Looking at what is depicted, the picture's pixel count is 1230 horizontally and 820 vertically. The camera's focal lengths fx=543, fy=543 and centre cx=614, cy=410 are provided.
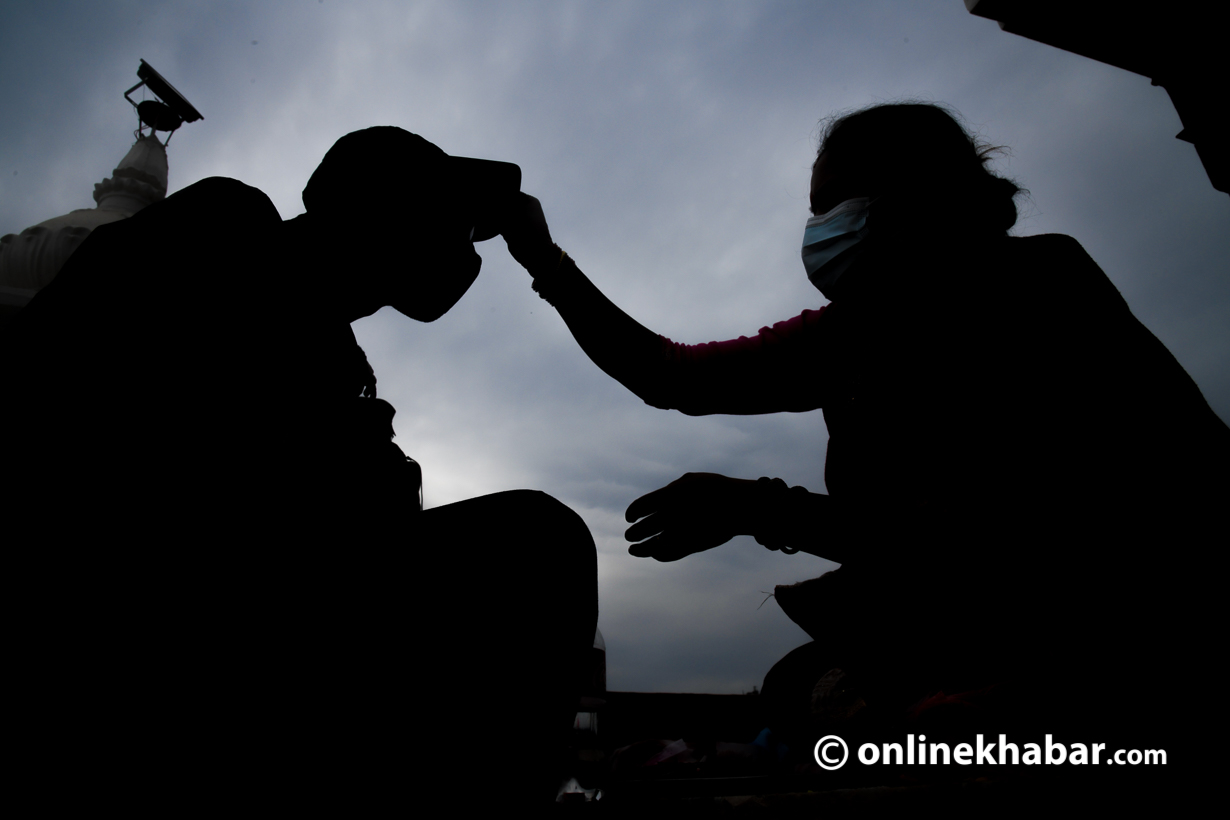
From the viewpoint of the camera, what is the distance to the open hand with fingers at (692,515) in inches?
77.7

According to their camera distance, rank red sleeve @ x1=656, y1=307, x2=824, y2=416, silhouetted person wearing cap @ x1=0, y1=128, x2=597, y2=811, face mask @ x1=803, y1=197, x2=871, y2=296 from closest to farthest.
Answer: silhouetted person wearing cap @ x1=0, y1=128, x2=597, y2=811, face mask @ x1=803, y1=197, x2=871, y2=296, red sleeve @ x1=656, y1=307, x2=824, y2=416

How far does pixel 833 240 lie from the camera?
243cm

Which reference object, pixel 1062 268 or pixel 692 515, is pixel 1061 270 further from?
pixel 692 515

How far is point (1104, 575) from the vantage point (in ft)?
4.58

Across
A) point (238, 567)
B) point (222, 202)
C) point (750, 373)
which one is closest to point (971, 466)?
point (750, 373)

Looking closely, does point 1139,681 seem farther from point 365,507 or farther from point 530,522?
point 365,507

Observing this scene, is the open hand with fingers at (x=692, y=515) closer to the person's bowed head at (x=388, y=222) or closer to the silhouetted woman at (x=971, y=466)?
the silhouetted woman at (x=971, y=466)

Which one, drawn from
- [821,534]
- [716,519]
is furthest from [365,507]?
[821,534]

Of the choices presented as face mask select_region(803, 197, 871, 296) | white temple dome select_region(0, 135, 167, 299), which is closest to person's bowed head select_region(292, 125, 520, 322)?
face mask select_region(803, 197, 871, 296)

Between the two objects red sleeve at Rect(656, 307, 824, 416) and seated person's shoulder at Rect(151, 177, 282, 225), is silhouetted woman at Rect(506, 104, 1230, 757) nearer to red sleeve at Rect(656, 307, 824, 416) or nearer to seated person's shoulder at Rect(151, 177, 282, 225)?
red sleeve at Rect(656, 307, 824, 416)

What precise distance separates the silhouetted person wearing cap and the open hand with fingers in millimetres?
702

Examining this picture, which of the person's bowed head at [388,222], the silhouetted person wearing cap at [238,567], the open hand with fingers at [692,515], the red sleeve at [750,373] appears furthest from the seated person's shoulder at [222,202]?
the red sleeve at [750,373]

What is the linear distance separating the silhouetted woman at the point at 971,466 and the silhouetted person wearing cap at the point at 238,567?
0.99 m

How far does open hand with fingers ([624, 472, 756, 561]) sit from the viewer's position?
1.97 meters
